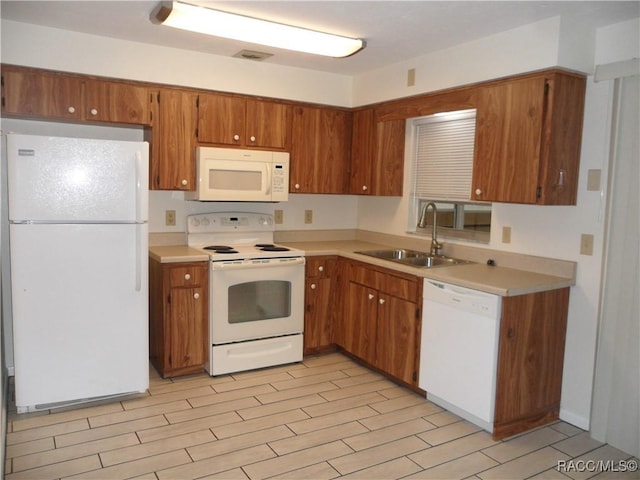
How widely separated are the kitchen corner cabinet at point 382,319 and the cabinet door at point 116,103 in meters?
1.93

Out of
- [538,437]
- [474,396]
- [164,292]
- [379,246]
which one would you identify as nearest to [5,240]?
[164,292]

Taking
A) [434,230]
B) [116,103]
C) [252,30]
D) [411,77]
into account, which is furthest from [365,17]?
[116,103]

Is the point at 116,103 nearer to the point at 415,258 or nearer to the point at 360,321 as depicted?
the point at 360,321

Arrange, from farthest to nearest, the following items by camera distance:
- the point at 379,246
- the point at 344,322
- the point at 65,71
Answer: the point at 379,246 < the point at 344,322 < the point at 65,71

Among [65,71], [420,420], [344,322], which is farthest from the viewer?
[344,322]

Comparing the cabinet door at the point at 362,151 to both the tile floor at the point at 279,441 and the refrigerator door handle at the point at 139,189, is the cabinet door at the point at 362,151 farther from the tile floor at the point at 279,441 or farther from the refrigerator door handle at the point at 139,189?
the refrigerator door handle at the point at 139,189

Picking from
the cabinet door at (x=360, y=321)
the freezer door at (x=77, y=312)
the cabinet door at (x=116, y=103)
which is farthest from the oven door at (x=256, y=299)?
the cabinet door at (x=116, y=103)

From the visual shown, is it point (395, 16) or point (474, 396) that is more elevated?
point (395, 16)

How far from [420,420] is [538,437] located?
2.23 ft

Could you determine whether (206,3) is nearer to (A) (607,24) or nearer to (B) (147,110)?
(B) (147,110)

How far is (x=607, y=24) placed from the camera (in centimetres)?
289

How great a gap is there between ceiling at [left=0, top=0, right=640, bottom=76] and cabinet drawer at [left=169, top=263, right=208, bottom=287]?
5.17ft

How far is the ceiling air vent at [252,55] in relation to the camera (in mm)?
3741

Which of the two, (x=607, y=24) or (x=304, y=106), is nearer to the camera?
(x=607, y=24)
